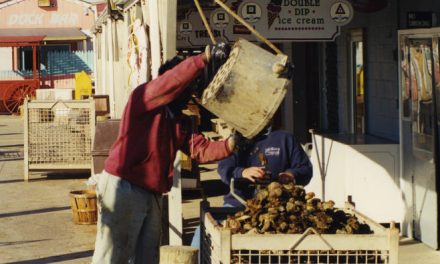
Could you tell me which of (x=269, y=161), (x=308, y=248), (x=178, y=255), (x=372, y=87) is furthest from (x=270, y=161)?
(x=372, y=87)

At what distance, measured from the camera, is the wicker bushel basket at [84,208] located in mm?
12422

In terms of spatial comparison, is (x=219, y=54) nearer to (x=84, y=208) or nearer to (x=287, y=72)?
(x=287, y=72)

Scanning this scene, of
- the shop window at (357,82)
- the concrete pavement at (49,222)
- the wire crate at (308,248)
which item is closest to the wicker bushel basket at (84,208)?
the concrete pavement at (49,222)

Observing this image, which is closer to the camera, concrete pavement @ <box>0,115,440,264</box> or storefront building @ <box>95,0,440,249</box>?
storefront building @ <box>95,0,440,249</box>

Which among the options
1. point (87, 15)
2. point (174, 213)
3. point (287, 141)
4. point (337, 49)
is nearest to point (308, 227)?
point (287, 141)

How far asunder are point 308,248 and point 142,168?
125 centimetres

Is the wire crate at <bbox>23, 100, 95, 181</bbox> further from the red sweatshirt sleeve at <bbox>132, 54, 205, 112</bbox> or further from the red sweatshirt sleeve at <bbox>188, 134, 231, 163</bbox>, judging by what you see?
the red sweatshirt sleeve at <bbox>132, 54, 205, 112</bbox>

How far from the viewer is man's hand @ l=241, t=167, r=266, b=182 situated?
22.7ft

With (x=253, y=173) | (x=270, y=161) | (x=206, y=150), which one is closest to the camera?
(x=206, y=150)

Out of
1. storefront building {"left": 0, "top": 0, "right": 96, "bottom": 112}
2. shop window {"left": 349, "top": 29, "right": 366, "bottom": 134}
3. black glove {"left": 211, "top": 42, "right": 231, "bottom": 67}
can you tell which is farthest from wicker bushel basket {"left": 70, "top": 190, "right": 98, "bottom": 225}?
storefront building {"left": 0, "top": 0, "right": 96, "bottom": 112}

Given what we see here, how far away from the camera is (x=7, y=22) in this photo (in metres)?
45.5

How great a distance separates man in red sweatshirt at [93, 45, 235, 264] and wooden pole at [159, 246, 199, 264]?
26cm

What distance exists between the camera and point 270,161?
777 cm

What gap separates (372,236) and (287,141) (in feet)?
8.12
